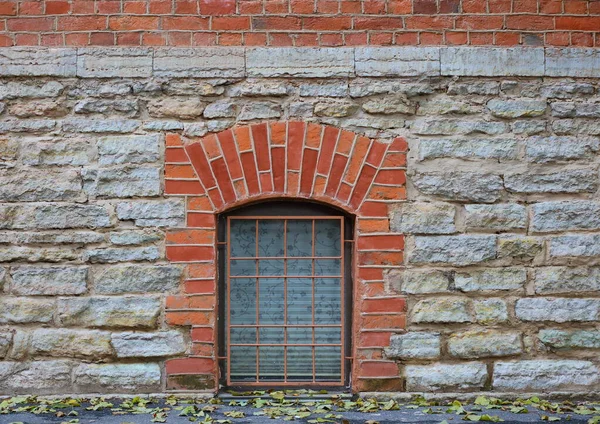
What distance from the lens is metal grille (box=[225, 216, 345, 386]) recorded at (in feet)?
16.3

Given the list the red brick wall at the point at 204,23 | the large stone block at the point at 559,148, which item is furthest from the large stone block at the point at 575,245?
the red brick wall at the point at 204,23

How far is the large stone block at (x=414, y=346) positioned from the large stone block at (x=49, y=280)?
200cm

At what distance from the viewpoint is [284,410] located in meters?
4.54

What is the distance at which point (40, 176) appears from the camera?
4.82m

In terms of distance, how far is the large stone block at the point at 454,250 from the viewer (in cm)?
482

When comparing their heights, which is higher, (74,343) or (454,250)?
(454,250)

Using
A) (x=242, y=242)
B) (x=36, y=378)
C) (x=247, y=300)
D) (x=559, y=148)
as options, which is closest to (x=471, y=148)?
(x=559, y=148)

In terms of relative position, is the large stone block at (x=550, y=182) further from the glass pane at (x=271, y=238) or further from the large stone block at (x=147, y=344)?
the large stone block at (x=147, y=344)

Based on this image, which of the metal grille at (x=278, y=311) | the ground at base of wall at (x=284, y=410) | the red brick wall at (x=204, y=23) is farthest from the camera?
the metal grille at (x=278, y=311)

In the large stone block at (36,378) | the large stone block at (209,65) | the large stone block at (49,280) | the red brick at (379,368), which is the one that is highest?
the large stone block at (209,65)

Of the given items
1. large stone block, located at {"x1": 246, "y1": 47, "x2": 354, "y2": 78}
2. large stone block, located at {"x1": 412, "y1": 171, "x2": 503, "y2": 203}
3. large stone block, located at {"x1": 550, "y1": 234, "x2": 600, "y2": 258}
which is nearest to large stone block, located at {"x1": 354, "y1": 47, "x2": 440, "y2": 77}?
large stone block, located at {"x1": 246, "y1": 47, "x2": 354, "y2": 78}

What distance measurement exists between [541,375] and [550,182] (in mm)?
1243

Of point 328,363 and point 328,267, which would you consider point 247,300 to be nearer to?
point 328,267

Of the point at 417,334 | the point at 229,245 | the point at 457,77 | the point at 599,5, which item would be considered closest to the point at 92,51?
the point at 229,245
